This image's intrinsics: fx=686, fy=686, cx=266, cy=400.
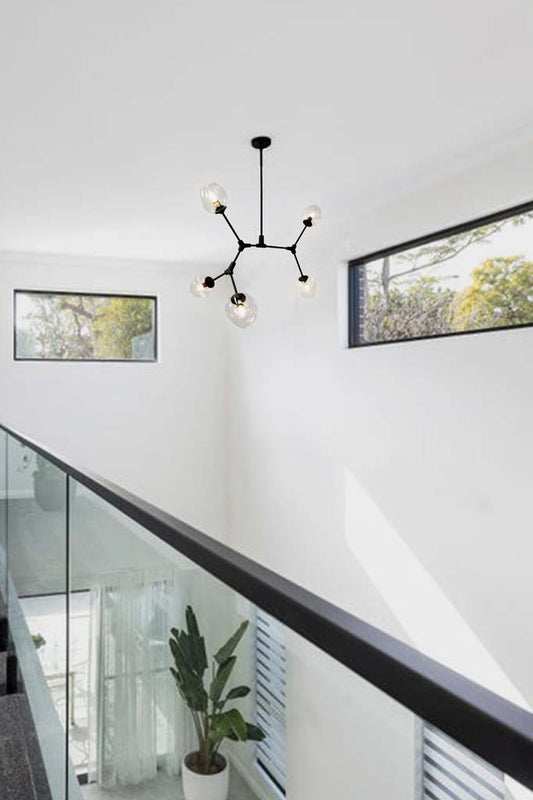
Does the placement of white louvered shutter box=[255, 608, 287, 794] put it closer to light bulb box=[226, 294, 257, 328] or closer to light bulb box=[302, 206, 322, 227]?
light bulb box=[226, 294, 257, 328]

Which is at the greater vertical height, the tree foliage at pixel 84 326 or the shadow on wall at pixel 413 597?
the tree foliage at pixel 84 326

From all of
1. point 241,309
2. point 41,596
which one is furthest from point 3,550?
point 241,309

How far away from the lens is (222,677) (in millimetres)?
1087

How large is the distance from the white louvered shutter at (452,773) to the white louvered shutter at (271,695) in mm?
180

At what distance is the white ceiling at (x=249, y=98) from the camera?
96.9 inches

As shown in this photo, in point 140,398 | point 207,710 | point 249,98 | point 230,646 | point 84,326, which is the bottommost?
point 207,710

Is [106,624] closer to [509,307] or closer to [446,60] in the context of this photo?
[446,60]

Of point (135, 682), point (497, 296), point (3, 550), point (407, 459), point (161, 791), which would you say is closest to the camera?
point (161, 791)

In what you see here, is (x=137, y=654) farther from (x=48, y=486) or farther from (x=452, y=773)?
(x=48, y=486)

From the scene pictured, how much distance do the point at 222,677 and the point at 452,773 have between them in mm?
490

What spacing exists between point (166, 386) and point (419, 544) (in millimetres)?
3258

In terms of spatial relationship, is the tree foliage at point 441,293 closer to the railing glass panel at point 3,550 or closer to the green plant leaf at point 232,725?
the railing glass panel at point 3,550

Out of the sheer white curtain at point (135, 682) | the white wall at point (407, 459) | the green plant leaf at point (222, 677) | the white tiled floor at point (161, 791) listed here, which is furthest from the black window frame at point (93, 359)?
the green plant leaf at point (222, 677)

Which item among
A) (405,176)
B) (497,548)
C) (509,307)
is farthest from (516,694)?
(405,176)
